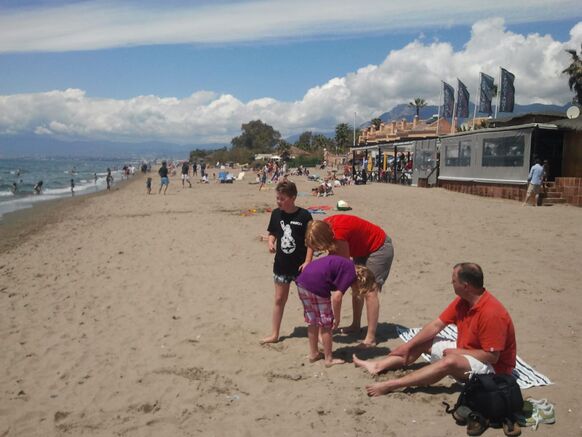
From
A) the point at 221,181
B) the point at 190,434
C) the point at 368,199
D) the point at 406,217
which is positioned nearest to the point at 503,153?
the point at 368,199

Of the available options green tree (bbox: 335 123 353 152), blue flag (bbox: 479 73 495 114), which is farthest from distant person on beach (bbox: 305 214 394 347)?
green tree (bbox: 335 123 353 152)

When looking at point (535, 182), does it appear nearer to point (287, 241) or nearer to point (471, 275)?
point (287, 241)

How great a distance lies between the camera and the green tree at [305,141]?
332ft

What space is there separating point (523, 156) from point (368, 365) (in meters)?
16.1

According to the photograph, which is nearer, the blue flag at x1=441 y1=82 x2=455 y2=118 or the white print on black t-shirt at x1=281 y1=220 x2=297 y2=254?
the white print on black t-shirt at x1=281 y1=220 x2=297 y2=254

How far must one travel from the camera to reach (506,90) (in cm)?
2519

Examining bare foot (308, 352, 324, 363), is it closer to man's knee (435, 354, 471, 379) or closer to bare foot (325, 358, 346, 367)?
bare foot (325, 358, 346, 367)

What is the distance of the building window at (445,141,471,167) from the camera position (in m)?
21.3

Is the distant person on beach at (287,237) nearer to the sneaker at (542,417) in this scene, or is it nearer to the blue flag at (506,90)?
the sneaker at (542,417)

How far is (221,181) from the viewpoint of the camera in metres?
36.4

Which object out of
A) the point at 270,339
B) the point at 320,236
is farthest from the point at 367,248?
the point at 270,339

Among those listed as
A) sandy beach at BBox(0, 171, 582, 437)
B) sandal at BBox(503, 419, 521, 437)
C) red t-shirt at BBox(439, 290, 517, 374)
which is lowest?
sandy beach at BBox(0, 171, 582, 437)

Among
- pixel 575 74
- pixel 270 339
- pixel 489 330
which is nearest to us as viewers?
pixel 489 330

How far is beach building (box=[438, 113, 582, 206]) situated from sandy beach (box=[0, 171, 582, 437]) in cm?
590
